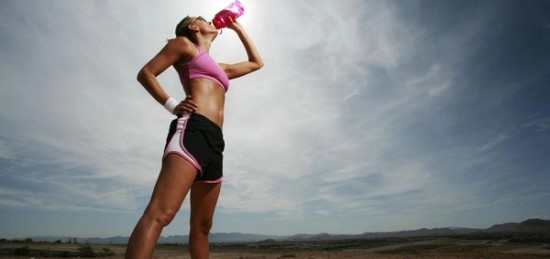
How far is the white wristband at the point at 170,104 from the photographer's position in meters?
2.74

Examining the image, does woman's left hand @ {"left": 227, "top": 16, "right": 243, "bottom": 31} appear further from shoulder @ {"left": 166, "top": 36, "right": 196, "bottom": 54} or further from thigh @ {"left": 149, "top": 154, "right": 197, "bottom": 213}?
thigh @ {"left": 149, "top": 154, "right": 197, "bottom": 213}

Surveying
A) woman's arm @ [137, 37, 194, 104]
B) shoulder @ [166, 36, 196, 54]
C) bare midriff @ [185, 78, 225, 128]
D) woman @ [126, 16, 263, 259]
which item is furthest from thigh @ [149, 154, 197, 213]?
shoulder @ [166, 36, 196, 54]

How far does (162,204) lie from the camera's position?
217 centimetres

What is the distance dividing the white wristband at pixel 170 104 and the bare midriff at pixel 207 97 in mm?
167

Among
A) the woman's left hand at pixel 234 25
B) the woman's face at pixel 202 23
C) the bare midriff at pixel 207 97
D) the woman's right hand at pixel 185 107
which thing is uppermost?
the woman's left hand at pixel 234 25

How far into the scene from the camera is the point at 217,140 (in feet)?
9.13

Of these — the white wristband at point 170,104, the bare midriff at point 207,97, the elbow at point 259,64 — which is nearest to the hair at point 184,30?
the bare midriff at point 207,97

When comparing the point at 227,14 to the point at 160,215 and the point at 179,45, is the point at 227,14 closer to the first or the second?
the point at 179,45

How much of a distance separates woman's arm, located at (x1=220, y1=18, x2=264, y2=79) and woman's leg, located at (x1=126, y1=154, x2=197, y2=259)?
1806 mm

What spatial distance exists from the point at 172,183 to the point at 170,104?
0.81m

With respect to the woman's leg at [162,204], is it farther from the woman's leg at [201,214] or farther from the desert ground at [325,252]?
the desert ground at [325,252]

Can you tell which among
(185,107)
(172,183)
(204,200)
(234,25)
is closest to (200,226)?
(204,200)

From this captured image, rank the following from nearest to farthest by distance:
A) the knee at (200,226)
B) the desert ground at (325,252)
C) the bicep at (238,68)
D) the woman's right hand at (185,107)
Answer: the woman's right hand at (185,107), the knee at (200,226), the bicep at (238,68), the desert ground at (325,252)

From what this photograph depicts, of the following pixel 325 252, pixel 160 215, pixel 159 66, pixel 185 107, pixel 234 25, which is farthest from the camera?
pixel 325 252
